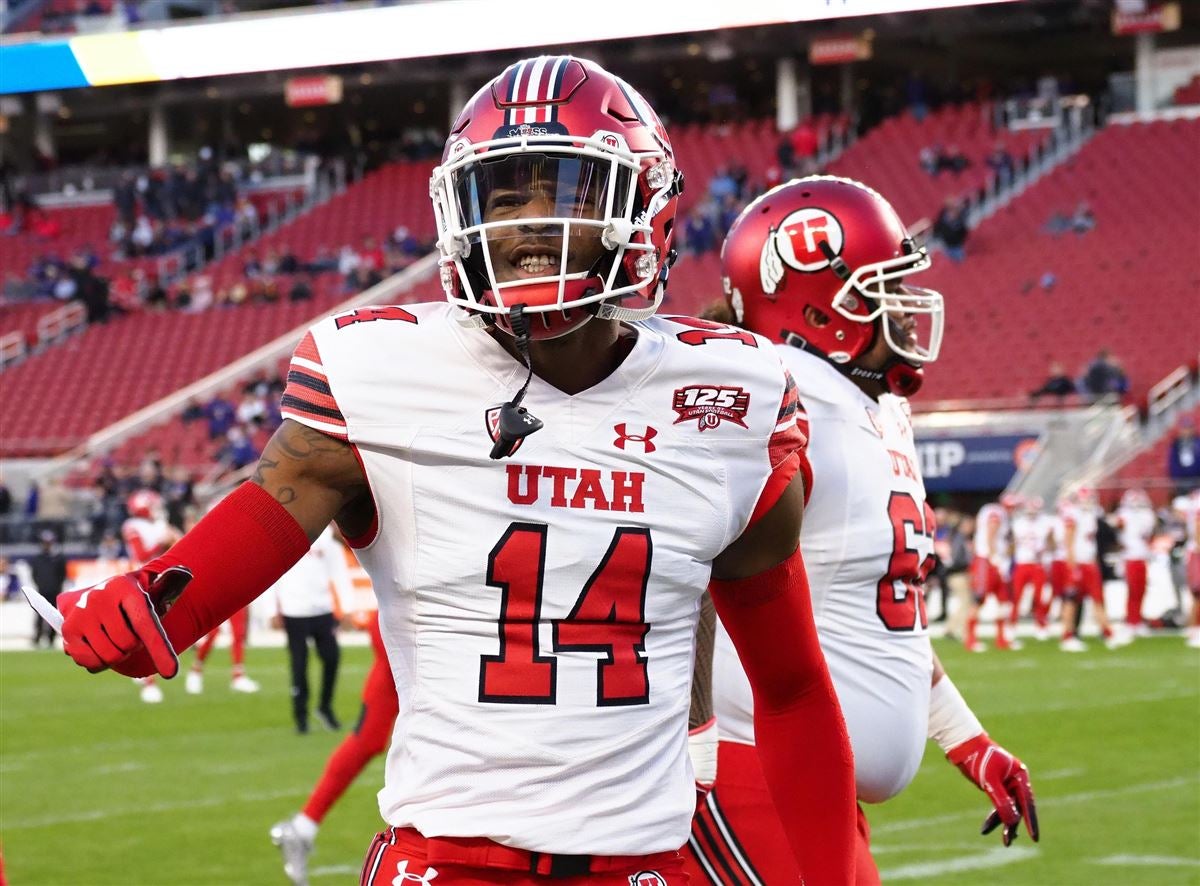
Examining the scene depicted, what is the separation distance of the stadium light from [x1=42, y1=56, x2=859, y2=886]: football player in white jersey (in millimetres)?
21154

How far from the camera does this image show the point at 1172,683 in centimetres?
1305

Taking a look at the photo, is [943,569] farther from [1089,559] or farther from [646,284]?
[646,284]

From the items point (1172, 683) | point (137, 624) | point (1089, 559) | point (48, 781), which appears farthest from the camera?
point (1089, 559)

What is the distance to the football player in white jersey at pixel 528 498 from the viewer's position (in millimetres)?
2340

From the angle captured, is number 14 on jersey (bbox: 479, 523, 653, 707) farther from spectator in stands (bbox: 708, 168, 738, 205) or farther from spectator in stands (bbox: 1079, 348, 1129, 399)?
spectator in stands (bbox: 708, 168, 738, 205)

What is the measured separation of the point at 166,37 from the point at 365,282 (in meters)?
5.53

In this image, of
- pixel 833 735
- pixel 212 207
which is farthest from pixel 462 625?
pixel 212 207

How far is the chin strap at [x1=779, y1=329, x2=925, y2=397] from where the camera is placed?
384 cm

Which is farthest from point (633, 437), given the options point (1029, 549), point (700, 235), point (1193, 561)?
point (700, 235)

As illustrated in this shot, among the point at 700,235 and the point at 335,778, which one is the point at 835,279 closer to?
the point at 335,778

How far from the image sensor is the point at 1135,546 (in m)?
16.9

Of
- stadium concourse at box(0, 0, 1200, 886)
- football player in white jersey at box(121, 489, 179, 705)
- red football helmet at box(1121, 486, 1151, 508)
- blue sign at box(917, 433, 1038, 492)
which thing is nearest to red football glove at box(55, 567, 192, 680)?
stadium concourse at box(0, 0, 1200, 886)

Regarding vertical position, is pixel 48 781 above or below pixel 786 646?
below

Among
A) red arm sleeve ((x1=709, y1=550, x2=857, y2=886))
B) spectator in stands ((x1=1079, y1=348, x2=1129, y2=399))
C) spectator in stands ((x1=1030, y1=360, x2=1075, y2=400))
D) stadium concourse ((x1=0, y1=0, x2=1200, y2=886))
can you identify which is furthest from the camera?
spectator in stands ((x1=1030, y1=360, x2=1075, y2=400))
